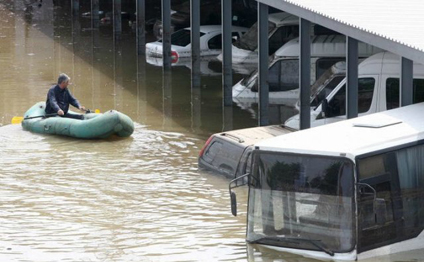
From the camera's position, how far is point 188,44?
34812mm

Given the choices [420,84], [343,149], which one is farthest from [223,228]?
[420,84]

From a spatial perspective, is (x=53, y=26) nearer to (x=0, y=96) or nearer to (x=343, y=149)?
(x=0, y=96)

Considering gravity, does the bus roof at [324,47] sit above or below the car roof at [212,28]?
above

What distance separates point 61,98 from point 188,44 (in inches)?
467

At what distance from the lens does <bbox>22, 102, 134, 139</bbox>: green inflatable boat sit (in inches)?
894

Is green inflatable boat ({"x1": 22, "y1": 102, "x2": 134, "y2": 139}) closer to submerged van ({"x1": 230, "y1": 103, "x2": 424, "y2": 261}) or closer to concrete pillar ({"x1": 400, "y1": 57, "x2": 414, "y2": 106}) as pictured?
concrete pillar ({"x1": 400, "y1": 57, "x2": 414, "y2": 106})

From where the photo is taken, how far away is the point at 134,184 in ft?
64.0

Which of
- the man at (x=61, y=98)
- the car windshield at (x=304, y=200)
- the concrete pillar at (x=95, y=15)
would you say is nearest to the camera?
the car windshield at (x=304, y=200)

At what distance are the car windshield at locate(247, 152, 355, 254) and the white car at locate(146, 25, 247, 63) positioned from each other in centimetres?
2004

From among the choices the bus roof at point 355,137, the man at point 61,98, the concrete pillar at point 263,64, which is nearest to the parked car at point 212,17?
the concrete pillar at point 263,64

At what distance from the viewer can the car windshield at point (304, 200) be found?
13797mm

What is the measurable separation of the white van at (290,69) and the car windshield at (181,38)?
764 cm

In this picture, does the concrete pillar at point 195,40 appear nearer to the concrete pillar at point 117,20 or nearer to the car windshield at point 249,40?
the car windshield at point 249,40

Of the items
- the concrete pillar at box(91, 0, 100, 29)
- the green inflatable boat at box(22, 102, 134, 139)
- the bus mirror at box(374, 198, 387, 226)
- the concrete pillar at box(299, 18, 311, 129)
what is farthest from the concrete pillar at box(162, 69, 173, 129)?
the bus mirror at box(374, 198, 387, 226)
